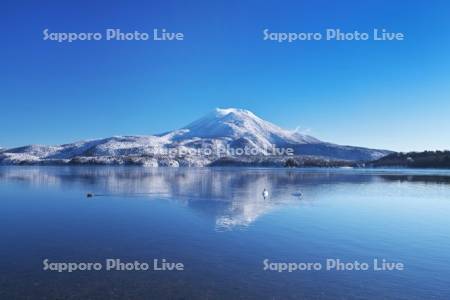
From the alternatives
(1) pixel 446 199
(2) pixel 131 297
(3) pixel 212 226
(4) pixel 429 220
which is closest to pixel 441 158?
(1) pixel 446 199

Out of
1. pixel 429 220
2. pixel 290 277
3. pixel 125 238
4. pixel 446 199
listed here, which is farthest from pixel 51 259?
pixel 446 199

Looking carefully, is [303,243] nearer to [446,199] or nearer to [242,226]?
[242,226]

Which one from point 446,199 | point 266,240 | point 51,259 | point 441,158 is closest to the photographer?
point 51,259

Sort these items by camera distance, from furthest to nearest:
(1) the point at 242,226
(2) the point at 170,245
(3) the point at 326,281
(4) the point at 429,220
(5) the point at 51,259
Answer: (4) the point at 429,220, (1) the point at 242,226, (2) the point at 170,245, (5) the point at 51,259, (3) the point at 326,281

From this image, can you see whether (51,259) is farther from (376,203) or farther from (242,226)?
(376,203)

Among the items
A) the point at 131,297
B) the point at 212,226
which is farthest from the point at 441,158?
the point at 131,297

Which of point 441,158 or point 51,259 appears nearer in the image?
point 51,259

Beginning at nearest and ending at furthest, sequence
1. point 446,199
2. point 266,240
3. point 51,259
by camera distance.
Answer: point 51,259, point 266,240, point 446,199

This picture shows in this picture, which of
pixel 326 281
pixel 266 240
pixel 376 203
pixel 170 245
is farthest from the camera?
pixel 376 203

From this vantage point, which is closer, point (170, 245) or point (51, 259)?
point (51, 259)
